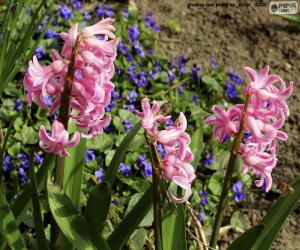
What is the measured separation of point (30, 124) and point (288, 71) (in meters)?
1.77

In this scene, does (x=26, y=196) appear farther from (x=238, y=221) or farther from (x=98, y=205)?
(x=238, y=221)

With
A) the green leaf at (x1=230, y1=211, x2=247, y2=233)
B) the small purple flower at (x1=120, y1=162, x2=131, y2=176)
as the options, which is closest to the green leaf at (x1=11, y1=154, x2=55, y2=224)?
the small purple flower at (x1=120, y1=162, x2=131, y2=176)

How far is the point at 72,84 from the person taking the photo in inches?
51.3

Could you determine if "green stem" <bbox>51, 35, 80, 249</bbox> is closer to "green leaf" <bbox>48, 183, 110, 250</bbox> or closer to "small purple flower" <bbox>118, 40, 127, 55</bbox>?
"green leaf" <bbox>48, 183, 110, 250</bbox>

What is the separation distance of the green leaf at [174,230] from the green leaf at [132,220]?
0.07 metres

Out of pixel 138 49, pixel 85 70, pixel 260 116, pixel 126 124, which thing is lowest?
pixel 126 124

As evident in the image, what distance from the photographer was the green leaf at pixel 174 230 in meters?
1.60

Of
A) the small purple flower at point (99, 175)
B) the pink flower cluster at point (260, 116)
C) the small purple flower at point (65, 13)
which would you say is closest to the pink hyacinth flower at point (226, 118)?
the pink flower cluster at point (260, 116)

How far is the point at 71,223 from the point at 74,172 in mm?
365

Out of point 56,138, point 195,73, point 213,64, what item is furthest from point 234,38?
point 56,138

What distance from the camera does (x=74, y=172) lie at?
180 centimetres

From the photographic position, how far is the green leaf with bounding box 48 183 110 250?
1.43 meters

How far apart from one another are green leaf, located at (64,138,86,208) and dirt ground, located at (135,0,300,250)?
1.72 m

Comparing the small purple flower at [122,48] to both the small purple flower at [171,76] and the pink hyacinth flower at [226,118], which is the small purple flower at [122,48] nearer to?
the small purple flower at [171,76]
